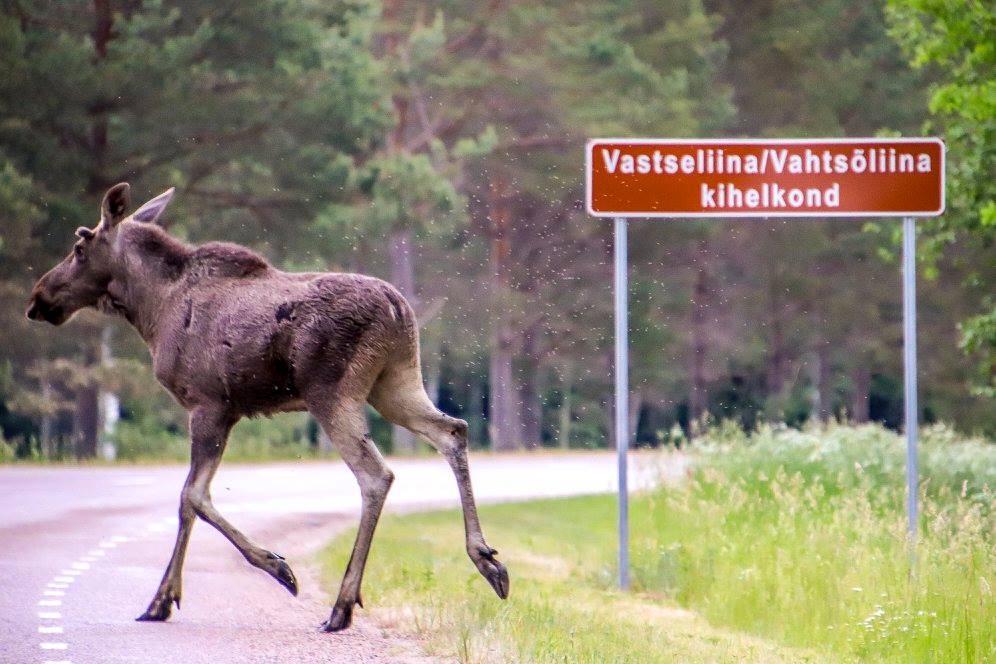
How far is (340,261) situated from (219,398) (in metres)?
Result: 34.6

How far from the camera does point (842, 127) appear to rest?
Result: 52.8 meters

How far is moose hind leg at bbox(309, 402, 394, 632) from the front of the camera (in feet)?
28.3

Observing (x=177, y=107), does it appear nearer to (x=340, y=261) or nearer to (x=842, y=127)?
(x=340, y=261)

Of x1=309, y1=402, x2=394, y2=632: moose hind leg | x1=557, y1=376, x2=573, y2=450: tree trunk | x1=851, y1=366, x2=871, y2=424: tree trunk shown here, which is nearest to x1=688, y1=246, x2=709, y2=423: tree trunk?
x1=557, y1=376, x2=573, y2=450: tree trunk

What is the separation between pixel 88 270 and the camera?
9820mm

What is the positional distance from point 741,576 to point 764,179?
109 inches

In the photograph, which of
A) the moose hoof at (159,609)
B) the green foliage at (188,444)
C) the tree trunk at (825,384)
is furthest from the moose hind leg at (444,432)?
the tree trunk at (825,384)

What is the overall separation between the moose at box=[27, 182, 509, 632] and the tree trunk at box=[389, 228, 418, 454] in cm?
3142

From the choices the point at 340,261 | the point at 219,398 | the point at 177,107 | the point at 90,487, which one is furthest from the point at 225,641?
the point at 340,261

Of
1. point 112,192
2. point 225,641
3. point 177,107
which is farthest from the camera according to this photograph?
point 177,107

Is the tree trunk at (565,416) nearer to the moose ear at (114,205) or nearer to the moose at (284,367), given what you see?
the moose ear at (114,205)

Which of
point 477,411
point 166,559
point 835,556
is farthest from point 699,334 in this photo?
point 835,556

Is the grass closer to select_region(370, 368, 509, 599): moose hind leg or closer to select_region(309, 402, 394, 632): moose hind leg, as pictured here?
select_region(370, 368, 509, 599): moose hind leg

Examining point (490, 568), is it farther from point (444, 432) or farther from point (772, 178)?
point (772, 178)
